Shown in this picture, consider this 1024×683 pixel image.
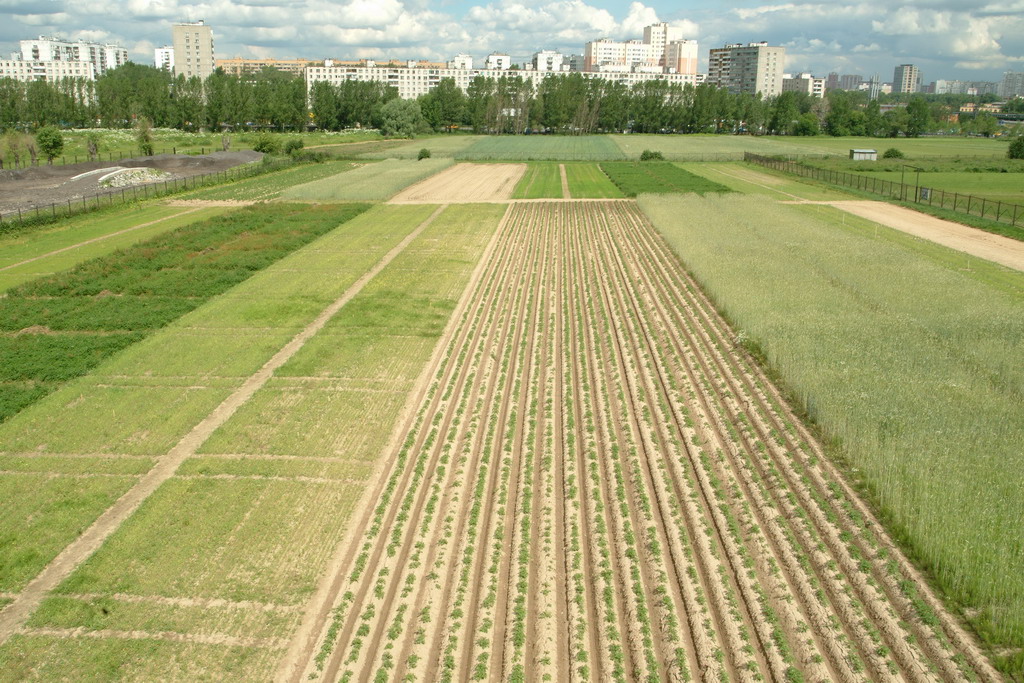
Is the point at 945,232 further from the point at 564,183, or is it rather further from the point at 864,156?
the point at 864,156

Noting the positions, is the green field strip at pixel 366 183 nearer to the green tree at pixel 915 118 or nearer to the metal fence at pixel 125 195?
the metal fence at pixel 125 195

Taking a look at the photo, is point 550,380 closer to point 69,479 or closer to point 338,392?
point 338,392

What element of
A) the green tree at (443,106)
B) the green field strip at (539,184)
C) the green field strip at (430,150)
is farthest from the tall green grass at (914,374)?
the green tree at (443,106)

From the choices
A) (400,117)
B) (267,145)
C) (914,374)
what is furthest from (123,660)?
(400,117)

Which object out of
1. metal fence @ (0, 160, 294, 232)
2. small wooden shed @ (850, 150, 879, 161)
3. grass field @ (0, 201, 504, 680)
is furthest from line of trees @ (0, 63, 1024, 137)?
grass field @ (0, 201, 504, 680)

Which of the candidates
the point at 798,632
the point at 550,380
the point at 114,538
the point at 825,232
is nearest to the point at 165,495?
the point at 114,538

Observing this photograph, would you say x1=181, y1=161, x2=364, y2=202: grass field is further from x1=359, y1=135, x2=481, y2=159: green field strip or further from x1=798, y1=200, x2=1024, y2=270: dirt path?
x1=798, y1=200, x2=1024, y2=270: dirt path
